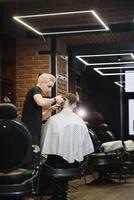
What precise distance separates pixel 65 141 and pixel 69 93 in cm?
60

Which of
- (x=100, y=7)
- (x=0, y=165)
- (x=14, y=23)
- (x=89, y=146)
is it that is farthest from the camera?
(x=14, y=23)

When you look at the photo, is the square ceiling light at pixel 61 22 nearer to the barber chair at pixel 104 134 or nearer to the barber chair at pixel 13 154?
the barber chair at pixel 104 134

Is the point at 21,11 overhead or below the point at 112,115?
overhead

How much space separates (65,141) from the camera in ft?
12.4

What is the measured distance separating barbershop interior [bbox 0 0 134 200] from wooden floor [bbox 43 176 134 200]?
0.04 feet

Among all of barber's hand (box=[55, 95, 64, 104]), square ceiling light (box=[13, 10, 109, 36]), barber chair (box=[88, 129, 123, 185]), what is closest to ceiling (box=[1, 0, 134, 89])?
square ceiling light (box=[13, 10, 109, 36])

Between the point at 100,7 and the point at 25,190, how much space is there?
3.22m

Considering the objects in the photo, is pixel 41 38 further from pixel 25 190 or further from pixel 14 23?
pixel 25 190

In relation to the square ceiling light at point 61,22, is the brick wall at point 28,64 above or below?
below

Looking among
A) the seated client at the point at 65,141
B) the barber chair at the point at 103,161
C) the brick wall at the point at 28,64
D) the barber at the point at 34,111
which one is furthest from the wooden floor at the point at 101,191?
the brick wall at the point at 28,64

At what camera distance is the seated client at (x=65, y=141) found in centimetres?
374

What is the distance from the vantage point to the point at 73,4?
18.3 ft

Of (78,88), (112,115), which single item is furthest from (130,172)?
(78,88)

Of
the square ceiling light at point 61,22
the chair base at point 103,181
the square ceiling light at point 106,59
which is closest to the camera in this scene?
the square ceiling light at point 61,22
